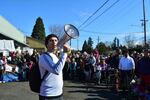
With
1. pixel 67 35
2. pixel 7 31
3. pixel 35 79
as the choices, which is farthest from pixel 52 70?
pixel 7 31

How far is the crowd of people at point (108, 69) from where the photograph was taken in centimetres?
1337

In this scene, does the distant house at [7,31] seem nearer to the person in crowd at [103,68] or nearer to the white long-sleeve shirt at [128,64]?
the person in crowd at [103,68]

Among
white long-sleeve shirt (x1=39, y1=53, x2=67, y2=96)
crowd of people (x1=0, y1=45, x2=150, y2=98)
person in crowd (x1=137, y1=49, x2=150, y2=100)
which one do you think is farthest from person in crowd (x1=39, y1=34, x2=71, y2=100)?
person in crowd (x1=137, y1=49, x2=150, y2=100)

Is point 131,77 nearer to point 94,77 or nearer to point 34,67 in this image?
point 94,77

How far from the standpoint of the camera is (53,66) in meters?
5.73

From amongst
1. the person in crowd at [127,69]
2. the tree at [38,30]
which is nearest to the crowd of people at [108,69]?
the person in crowd at [127,69]

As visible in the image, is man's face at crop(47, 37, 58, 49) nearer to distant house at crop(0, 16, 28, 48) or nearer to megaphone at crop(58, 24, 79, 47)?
megaphone at crop(58, 24, 79, 47)

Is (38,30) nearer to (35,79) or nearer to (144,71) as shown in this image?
(144,71)

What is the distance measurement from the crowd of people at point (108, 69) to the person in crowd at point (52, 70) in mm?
4380

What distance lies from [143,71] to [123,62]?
121 inches

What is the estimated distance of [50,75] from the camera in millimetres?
5824

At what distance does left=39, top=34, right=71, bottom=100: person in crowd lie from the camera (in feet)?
18.8

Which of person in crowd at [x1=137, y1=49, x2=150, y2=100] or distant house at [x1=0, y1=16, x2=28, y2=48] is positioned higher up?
distant house at [x1=0, y1=16, x2=28, y2=48]

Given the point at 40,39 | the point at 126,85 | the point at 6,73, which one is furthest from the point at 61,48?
the point at 40,39
